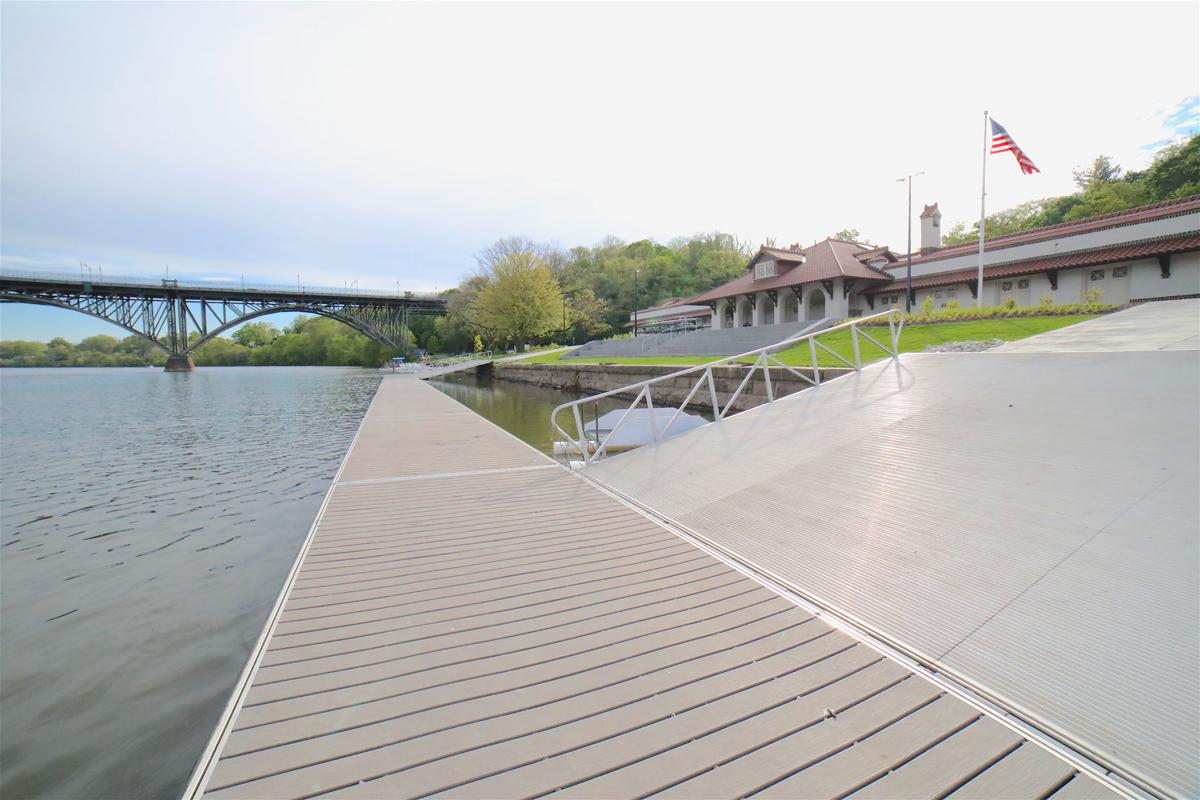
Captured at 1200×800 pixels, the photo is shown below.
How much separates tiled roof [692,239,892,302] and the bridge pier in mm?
57764

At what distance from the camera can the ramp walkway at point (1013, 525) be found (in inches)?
90.3

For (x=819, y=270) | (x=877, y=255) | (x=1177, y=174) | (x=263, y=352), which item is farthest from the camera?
(x=263, y=352)

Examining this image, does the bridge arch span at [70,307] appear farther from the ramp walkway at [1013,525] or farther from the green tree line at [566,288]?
the ramp walkway at [1013,525]

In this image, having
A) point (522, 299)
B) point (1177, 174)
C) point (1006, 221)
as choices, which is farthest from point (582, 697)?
point (1006, 221)

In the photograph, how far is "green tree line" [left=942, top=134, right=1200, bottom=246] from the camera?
99.0 ft

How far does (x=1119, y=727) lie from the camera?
6.86 feet

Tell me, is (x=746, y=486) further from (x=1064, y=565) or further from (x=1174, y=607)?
(x=1174, y=607)

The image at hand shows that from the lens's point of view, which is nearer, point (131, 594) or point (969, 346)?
point (131, 594)

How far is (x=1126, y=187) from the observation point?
35.5 meters

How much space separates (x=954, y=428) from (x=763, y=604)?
3.52 m

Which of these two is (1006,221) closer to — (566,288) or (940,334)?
(566,288)

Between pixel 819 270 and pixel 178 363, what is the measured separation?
211ft

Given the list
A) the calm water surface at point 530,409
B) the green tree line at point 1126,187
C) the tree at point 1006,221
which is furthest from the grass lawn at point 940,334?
the tree at point 1006,221

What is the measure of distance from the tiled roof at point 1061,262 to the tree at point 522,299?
28057 mm
